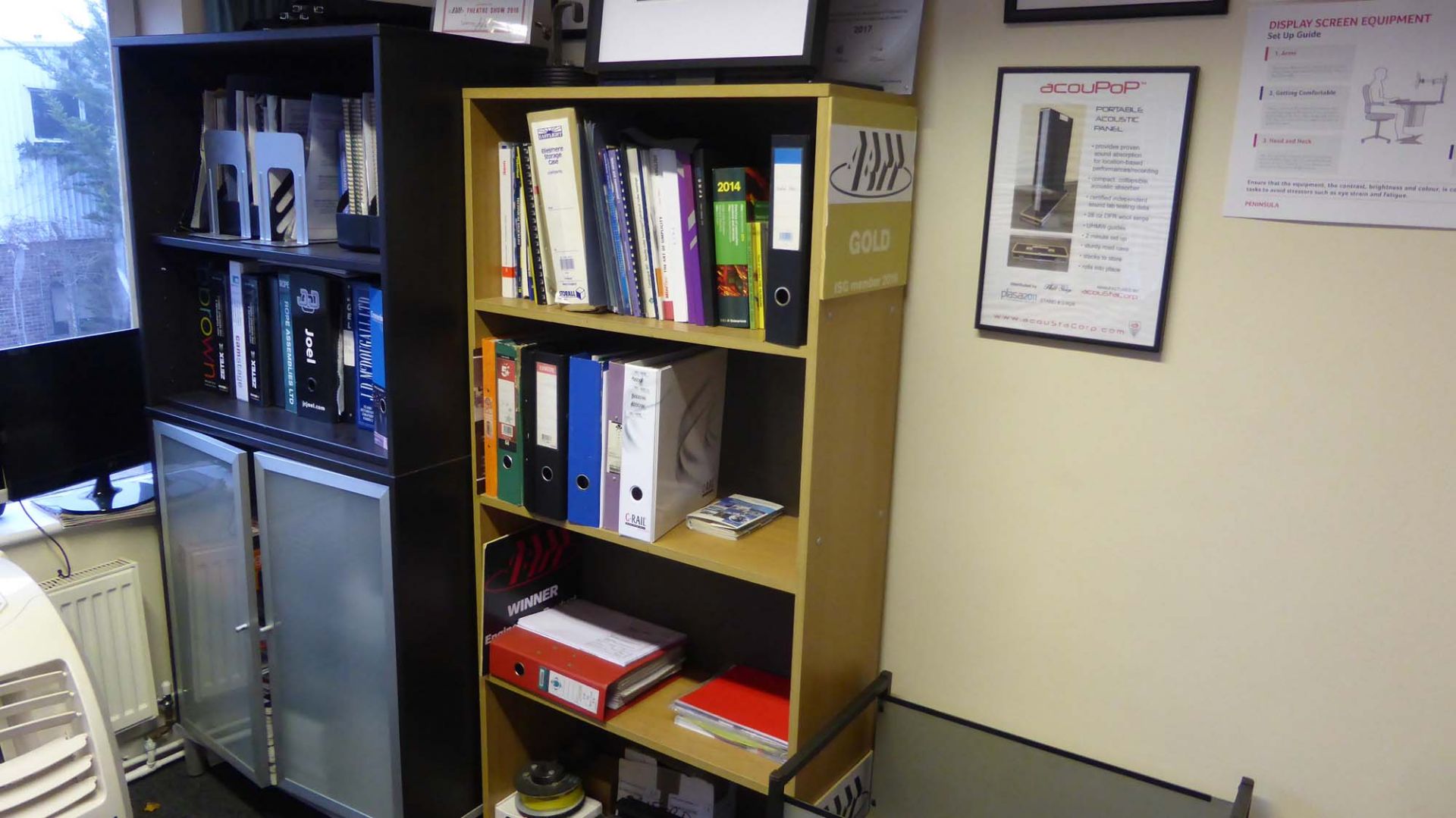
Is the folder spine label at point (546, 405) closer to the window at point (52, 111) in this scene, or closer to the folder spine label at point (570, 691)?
the folder spine label at point (570, 691)

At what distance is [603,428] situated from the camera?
1.73 m

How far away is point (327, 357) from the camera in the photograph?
6.61 feet

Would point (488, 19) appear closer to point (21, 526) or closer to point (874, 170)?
point (874, 170)

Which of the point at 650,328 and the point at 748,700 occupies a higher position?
the point at 650,328

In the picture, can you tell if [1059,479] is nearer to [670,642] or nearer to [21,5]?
[670,642]

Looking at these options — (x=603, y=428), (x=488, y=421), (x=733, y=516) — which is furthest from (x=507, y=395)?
(x=733, y=516)

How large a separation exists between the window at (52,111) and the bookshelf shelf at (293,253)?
41 centimetres

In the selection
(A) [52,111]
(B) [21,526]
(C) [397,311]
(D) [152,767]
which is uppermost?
(A) [52,111]

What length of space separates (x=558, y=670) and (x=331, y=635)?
0.51m

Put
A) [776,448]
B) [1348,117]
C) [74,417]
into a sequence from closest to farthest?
1. [1348,117]
2. [776,448]
3. [74,417]

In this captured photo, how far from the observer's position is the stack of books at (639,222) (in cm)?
159

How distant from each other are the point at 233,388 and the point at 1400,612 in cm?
229

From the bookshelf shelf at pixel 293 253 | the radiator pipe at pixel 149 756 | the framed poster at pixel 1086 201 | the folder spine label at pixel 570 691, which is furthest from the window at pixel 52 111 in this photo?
the framed poster at pixel 1086 201

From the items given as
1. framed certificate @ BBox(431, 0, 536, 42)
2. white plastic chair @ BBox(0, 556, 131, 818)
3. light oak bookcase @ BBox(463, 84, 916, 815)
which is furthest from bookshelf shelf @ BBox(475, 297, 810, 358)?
white plastic chair @ BBox(0, 556, 131, 818)
